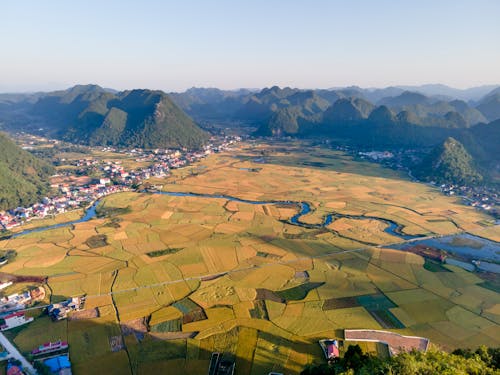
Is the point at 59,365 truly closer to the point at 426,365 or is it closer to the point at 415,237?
the point at 426,365

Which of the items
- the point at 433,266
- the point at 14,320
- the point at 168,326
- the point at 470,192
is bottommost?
the point at 433,266

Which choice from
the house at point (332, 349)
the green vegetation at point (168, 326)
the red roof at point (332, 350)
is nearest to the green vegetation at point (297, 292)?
the house at point (332, 349)

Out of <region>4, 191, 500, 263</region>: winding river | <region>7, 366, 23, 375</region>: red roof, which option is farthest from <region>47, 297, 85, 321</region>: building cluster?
<region>4, 191, 500, 263</region>: winding river

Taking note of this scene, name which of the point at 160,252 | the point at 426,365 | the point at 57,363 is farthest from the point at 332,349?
the point at 160,252

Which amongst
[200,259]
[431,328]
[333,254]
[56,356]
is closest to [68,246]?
[200,259]

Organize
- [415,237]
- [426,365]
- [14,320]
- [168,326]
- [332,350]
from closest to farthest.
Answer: [426,365], [332,350], [14,320], [168,326], [415,237]

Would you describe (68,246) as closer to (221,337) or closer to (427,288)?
(221,337)

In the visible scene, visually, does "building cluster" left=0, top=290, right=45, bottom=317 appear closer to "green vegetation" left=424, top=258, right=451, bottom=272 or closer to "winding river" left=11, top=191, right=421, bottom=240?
"winding river" left=11, top=191, right=421, bottom=240
